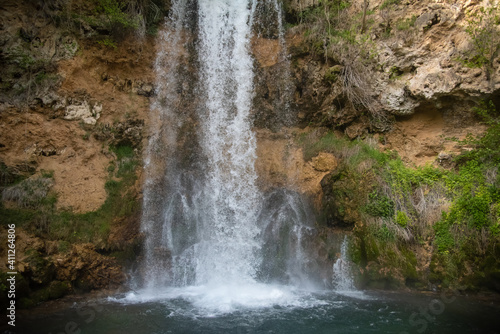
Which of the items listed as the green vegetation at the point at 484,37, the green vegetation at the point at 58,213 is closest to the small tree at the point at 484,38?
the green vegetation at the point at 484,37

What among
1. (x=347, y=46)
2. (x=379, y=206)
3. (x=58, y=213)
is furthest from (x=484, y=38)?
(x=58, y=213)

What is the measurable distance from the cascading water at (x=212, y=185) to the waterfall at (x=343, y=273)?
2.12 ft

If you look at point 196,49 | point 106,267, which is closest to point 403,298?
point 106,267

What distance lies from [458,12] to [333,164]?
5.18 meters

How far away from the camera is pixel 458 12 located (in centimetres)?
872

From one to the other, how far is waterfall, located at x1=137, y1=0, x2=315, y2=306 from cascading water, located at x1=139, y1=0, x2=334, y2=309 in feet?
0.09

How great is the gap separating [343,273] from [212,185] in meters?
4.40

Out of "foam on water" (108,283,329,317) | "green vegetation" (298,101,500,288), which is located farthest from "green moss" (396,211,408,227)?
"foam on water" (108,283,329,317)

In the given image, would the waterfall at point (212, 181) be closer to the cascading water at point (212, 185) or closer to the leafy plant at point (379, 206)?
the cascading water at point (212, 185)

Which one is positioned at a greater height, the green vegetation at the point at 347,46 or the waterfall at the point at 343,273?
the green vegetation at the point at 347,46

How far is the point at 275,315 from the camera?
653 cm

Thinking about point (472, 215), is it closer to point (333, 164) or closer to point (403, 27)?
point (333, 164)

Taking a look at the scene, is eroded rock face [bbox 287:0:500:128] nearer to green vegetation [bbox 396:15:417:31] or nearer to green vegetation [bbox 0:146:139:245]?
green vegetation [bbox 396:15:417:31]

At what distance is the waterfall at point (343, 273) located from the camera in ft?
26.3
